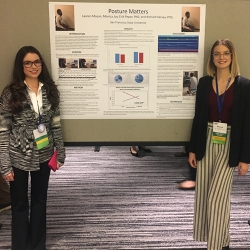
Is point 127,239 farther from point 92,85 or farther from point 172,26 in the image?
point 172,26

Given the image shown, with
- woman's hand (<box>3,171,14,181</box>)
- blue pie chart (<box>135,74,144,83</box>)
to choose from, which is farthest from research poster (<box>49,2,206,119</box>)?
woman's hand (<box>3,171,14,181</box>)

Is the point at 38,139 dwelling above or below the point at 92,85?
below

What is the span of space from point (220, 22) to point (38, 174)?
1.66 m

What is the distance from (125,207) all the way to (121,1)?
79.9 inches

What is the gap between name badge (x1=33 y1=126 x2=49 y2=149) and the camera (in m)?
2.18

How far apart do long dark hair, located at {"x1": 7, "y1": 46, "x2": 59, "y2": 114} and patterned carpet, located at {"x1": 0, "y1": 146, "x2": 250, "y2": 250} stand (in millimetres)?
1224

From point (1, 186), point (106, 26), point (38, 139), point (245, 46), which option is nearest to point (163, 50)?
point (106, 26)

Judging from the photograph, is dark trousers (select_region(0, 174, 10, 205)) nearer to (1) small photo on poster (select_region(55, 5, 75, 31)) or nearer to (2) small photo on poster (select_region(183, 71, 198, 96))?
(1) small photo on poster (select_region(55, 5, 75, 31))

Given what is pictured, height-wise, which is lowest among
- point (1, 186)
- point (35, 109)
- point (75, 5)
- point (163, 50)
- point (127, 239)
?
point (127, 239)

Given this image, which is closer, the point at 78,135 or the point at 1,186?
the point at 78,135

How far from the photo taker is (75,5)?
7.48 feet

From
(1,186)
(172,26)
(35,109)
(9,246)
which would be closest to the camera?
(35,109)

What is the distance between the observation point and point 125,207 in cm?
340

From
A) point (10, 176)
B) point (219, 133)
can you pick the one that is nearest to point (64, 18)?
point (10, 176)
